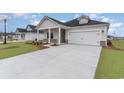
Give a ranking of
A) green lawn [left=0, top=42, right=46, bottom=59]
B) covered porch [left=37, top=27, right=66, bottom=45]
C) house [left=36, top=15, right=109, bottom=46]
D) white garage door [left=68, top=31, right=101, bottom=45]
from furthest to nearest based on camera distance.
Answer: covered porch [left=37, top=27, right=66, bottom=45]
white garage door [left=68, top=31, right=101, bottom=45]
house [left=36, top=15, right=109, bottom=46]
green lawn [left=0, top=42, right=46, bottom=59]

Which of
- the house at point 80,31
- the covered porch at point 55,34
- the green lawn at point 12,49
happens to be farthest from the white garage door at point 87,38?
the green lawn at point 12,49

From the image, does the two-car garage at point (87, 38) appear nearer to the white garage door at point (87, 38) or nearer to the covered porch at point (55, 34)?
the white garage door at point (87, 38)

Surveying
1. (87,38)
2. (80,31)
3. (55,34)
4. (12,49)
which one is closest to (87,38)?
(87,38)

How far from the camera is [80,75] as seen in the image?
461 centimetres

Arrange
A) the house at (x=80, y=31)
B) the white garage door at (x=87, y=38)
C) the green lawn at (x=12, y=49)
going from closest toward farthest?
1. the green lawn at (x=12, y=49)
2. the house at (x=80, y=31)
3. the white garage door at (x=87, y=38)

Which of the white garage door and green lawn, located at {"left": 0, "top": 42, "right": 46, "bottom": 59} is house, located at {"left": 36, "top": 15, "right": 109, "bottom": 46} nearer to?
the white garage door

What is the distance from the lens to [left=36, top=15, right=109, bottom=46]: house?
11879mm

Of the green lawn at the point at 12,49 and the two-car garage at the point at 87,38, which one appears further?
the two-car garage at the point at 87,38

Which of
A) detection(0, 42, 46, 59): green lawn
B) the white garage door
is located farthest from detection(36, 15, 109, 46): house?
detection(0, 42, 46, 59): green lawn

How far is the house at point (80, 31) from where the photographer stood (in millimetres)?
11879

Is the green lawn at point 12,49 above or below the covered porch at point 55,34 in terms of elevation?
below

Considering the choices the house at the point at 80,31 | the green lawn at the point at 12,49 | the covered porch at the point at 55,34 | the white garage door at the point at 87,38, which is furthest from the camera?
the covered porch at the point at 55,34

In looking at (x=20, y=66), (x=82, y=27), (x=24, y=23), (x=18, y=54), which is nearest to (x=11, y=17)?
(x=24, y=23)
